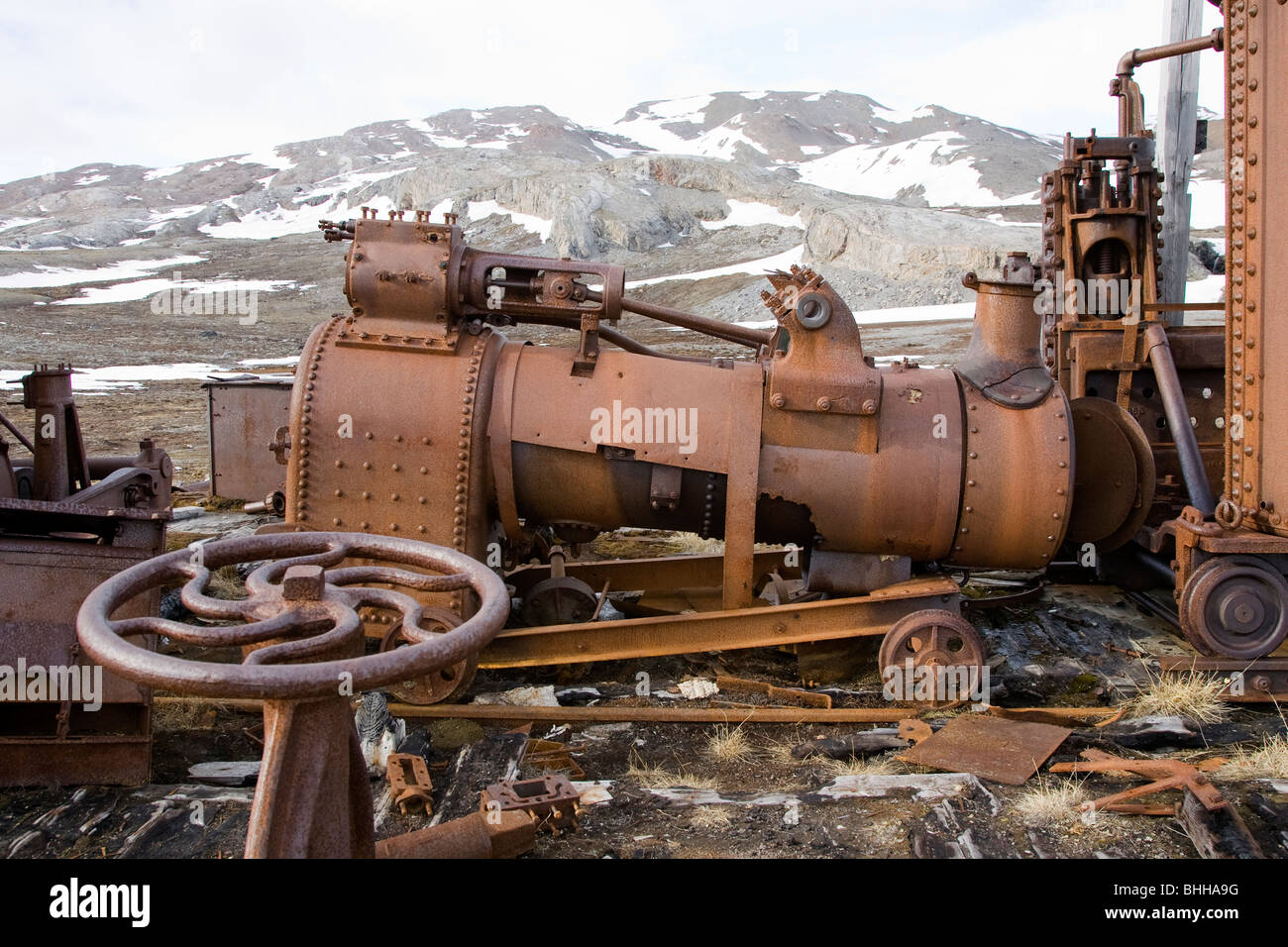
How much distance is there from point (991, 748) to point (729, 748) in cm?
112

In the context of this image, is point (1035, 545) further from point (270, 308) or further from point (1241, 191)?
point (270, 308)

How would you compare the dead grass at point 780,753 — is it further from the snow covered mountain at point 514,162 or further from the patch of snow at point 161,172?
the patch of snow at point 161,172

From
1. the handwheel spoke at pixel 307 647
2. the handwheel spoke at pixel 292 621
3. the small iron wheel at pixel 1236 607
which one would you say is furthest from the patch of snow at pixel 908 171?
the handwheel spoke at pixel 307 647

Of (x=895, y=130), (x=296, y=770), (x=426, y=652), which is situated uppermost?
(x=895, y=130)

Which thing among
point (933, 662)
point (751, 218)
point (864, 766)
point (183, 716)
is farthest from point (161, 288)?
point (864, 766)

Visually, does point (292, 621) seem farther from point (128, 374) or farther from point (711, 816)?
point (128, 374)

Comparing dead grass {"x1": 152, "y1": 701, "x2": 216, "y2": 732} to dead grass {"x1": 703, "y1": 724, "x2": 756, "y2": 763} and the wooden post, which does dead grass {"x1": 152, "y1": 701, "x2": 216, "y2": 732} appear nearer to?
dead grass {"x1": 703, "y1": 724, "x2": 756, "y2": 763}

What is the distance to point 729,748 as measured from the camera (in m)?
4.51

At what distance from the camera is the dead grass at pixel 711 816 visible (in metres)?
3.77

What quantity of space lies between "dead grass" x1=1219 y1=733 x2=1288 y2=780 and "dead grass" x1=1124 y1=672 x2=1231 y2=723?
42 cm

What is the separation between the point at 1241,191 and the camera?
4805mm

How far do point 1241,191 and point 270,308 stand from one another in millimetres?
33052

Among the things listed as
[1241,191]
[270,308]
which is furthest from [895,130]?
[1241,191]

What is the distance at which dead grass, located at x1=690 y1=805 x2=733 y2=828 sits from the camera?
3.77m
